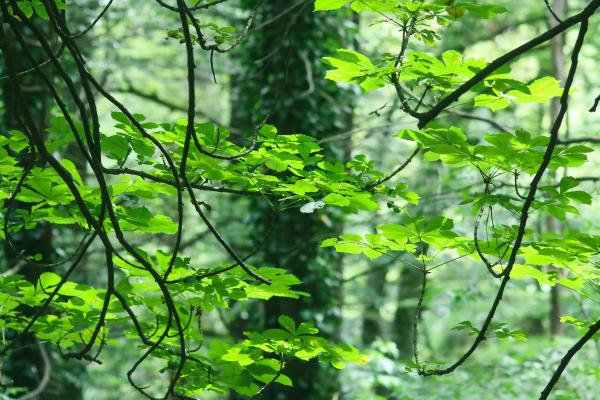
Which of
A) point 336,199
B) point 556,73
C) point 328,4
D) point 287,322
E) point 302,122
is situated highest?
point 556,73

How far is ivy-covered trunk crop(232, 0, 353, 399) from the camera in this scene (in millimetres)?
4730

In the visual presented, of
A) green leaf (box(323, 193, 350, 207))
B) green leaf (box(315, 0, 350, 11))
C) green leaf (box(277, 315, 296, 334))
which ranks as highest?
green leaf (box(315, 0, 350, 11))

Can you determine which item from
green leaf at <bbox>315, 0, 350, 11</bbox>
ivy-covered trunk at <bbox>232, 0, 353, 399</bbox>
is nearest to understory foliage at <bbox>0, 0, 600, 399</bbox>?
green leaf at <bbox>315, 0, 350, 11</bbox>

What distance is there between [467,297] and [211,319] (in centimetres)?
759

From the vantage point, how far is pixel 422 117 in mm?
1566

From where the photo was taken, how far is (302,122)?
496 cm

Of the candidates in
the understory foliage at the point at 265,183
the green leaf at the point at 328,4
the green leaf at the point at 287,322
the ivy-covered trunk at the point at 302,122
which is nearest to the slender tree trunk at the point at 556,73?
the ivy-covered trunk at the point at 302,122

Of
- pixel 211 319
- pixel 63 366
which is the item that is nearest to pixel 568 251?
pixel 63 366

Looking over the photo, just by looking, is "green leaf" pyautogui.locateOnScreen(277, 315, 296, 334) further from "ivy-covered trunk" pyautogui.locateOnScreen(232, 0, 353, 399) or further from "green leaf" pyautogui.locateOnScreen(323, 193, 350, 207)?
"ivy-covered trunk" pyautogui.locateOnScreen(232, 0, 353, 399)

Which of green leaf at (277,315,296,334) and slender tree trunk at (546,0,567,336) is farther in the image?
slender tree trunk at (546,0,567,336)

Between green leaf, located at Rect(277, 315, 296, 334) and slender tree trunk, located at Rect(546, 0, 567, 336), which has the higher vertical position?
slender tree trunk, located at Rect(546, 0, 567, 336)

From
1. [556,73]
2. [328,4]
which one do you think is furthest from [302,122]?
[556,73]

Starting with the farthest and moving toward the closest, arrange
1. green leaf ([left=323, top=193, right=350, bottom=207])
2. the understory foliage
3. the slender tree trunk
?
the slender tree trunk
green leaf ([left=323, top=193, right=350, bottom=207])
the understory foliage

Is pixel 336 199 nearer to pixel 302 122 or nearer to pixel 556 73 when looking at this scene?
pixel 302 122
